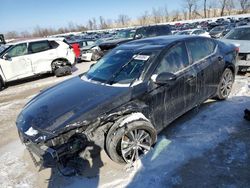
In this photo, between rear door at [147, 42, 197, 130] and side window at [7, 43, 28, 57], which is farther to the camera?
side window at [7, 43, 28, 57]

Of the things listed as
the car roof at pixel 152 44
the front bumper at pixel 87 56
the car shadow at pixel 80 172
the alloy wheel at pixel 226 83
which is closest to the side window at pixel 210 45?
the car roof at pixel 152 44

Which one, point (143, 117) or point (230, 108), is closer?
point (143, 117)

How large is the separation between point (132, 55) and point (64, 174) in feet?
7.28

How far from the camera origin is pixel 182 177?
327 centimetres

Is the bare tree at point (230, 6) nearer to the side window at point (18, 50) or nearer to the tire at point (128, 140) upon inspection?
the side window at point (18, 50)

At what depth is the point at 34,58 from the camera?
10.6 metres

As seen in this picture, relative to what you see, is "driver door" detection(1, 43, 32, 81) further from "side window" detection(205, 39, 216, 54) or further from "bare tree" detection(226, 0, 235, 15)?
Answer: "bare tree" detection(226, 0, 235, 15)

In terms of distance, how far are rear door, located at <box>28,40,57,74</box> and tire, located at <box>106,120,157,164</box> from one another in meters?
8.14

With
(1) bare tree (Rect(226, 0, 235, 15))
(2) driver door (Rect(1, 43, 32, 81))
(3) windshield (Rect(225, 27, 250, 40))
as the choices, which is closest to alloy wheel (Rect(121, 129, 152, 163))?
(3) windshield (Rect(225, 27, 250, 40))

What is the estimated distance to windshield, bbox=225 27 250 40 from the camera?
864cm

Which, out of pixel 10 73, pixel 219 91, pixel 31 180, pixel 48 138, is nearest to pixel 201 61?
pixel 219 91

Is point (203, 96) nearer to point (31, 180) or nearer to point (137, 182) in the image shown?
point (137, 182)

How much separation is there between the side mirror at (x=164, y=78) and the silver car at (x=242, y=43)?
3664 millimetres

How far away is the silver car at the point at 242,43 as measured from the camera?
24.8 feet
